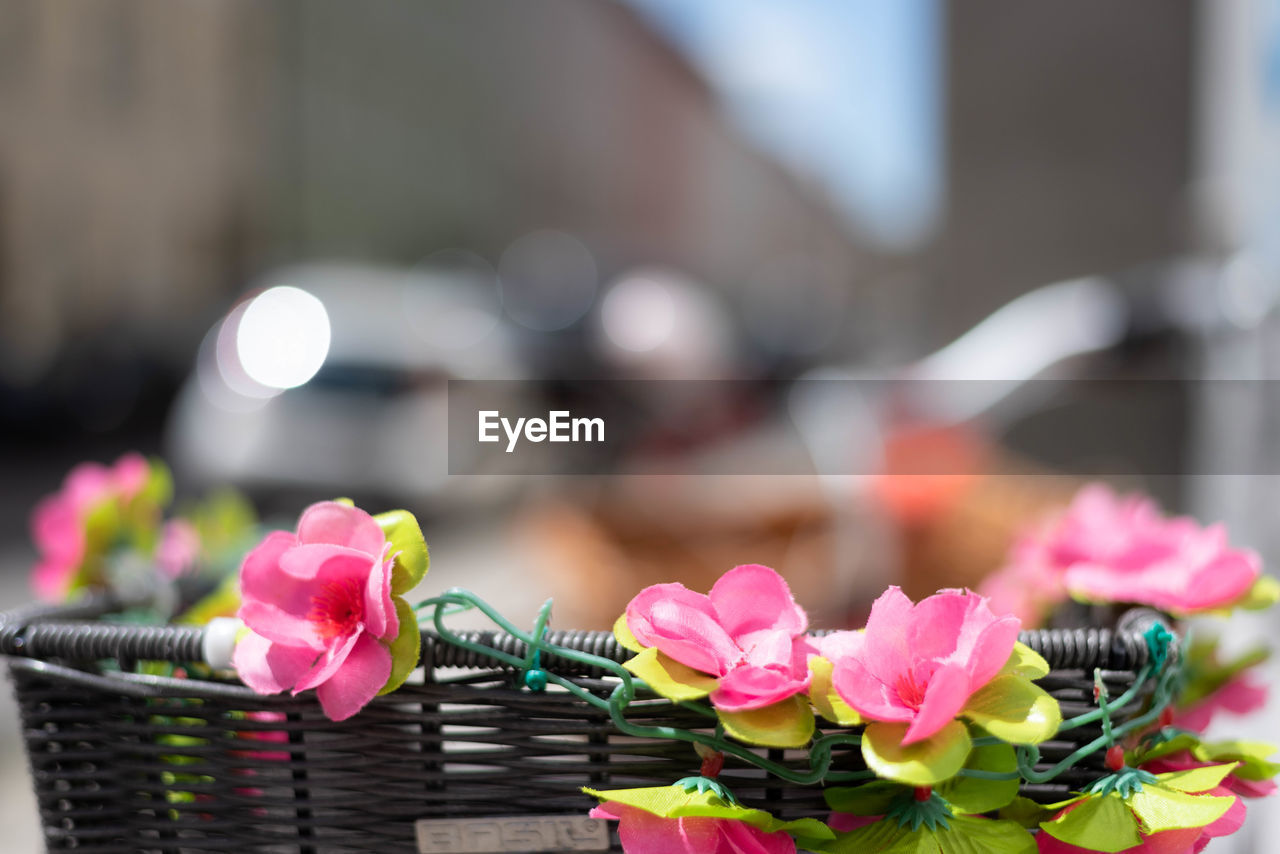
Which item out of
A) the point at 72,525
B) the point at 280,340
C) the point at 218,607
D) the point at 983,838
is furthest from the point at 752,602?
the point at 280,340

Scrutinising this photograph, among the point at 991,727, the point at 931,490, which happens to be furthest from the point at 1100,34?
the point at 991,727

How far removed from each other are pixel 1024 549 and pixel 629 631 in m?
0.35

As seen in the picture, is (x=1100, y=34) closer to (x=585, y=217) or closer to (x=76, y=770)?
(x=76, y=770)

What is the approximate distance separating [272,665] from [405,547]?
70 mm

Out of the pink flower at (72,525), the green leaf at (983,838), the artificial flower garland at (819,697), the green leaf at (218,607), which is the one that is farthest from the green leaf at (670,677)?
the pink flower at (72,525)

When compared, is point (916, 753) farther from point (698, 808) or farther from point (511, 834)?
point (511, 834)

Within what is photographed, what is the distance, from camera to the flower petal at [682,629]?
36 centimetres

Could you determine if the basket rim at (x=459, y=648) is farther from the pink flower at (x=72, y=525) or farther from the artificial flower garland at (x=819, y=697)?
the pink flower at (x=72, y=525)

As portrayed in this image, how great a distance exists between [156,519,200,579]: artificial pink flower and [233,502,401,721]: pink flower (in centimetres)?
37

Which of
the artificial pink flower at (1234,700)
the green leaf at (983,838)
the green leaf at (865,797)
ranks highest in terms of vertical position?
the green leaf at (865,797)

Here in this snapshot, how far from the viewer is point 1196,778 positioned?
362mm

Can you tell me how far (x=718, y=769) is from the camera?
1.24 feet

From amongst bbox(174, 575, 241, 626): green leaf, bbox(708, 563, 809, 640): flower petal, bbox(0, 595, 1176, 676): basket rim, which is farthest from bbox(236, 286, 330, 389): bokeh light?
bbox(708, 563, 809, 640): flower petal

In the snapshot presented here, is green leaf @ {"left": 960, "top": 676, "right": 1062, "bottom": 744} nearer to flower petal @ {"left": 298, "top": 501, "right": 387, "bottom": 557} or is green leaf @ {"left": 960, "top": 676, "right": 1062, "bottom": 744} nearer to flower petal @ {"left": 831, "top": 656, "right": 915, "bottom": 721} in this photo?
flower petal @ {"left": 831, "top": 656, "right": 915, "bottom": 721}
